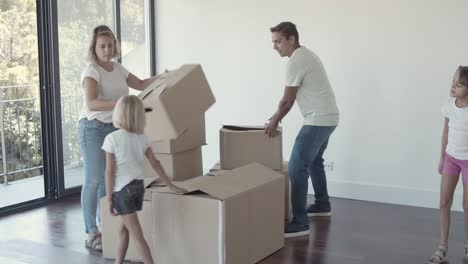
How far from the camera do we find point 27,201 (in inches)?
180

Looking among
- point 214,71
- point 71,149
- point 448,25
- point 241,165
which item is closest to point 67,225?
point 71,149

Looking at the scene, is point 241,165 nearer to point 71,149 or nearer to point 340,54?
point 340,54

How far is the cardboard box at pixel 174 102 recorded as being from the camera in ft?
10.3

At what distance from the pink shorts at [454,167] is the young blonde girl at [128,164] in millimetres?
1578

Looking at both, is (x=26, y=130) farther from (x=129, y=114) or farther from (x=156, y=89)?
(x=129, y=114)

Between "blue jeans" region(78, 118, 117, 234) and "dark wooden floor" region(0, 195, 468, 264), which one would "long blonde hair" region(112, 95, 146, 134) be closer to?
"blue jeans" region(78, 118, 117, 234)

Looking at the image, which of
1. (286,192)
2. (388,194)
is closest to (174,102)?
(286,192)

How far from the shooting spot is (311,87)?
3.65 metres

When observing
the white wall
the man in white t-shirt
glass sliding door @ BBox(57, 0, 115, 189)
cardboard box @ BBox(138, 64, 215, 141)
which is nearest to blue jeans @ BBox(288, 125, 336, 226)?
the man in white t-shirt

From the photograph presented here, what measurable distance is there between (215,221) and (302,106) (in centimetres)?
115

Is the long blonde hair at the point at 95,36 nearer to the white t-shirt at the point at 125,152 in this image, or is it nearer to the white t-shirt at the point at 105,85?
the white t-shirt at the point at 105,85

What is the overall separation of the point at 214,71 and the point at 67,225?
6.49 feet

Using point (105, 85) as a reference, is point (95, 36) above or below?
above

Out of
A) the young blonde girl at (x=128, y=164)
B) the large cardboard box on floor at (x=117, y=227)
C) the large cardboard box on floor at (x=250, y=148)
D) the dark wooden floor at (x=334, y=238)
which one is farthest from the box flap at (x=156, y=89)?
the dark wooden floor at (x=334, y=238)
